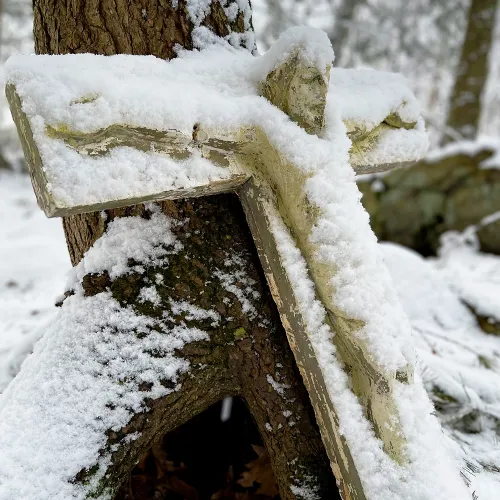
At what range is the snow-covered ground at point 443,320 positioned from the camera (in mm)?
1742

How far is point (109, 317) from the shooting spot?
123 cm

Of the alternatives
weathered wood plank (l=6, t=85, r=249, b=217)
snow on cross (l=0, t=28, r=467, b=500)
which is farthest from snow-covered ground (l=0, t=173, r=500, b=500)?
weathered wood plank (l=6, t=85, r=249, b=217)

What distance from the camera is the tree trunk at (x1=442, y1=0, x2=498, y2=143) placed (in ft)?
20.5

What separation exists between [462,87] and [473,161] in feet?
5.59

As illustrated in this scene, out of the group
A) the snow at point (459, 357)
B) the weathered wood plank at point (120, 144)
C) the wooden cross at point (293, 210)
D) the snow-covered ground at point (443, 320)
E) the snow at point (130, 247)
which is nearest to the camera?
the weathered wood plank at point (120, 144)

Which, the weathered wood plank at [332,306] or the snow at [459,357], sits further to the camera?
the snow at [459,357]

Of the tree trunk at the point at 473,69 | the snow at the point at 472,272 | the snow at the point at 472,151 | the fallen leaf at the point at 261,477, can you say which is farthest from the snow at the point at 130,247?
the tree trunk at the point at 473,69

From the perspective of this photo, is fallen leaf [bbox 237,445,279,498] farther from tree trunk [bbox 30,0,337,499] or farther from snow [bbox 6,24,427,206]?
snow [bbox 6,24,427,206]

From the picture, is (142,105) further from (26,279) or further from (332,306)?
(26,279)

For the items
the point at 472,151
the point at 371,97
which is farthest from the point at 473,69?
the point at 371,97

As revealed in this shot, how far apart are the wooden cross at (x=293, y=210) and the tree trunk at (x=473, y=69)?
Result: 6100 millimetres

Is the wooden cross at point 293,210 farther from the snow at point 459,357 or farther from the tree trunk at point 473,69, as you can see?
the tree trunk at point 473,69

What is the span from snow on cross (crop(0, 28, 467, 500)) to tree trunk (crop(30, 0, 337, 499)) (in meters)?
0.11

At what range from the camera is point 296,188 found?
3.75 feet
